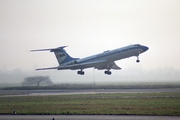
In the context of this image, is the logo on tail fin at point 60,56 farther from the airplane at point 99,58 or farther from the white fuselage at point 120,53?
the white fuselage at point 120,53

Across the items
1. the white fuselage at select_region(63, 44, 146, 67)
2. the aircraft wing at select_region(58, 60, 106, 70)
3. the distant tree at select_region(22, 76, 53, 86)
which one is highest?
the white fuselage at select_region(63, 44, 146, 67)

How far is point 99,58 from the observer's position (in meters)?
51.2

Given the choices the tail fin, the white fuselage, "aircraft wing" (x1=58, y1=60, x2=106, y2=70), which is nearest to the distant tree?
the tail fin

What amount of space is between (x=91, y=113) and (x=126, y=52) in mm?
21024

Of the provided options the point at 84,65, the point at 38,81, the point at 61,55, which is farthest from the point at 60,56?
the point at 38,81

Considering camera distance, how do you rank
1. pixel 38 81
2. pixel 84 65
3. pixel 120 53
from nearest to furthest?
1. pixel 120 53
2. pixel 84 65
3. pixel 38 81

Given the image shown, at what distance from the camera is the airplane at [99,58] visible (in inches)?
1954

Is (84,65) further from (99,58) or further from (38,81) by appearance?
(38,81)

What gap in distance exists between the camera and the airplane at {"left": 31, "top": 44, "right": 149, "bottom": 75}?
1954 inches

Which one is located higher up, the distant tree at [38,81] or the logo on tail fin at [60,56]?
the logo on tail fin at [60,56]

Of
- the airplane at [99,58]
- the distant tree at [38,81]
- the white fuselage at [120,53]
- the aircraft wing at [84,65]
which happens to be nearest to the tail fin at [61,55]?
the airplane at [99,58]

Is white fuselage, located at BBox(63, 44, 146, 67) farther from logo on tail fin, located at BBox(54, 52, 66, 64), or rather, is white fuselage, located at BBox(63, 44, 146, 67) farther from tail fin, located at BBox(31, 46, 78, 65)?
logo on tail fin, located at BBox(54, 52, 66, 64)

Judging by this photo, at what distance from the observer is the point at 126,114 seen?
3075cm

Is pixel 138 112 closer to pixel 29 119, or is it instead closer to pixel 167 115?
pixel 167 115
